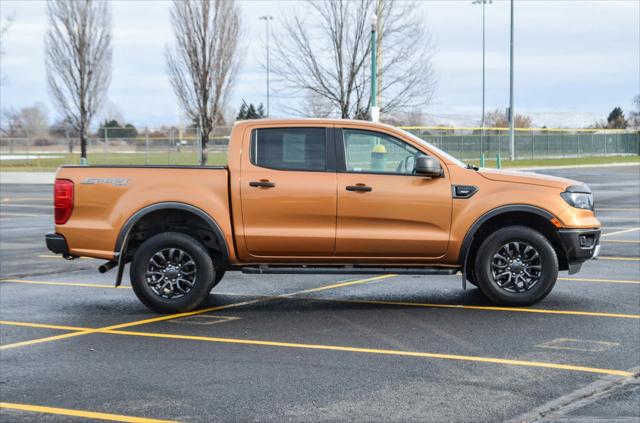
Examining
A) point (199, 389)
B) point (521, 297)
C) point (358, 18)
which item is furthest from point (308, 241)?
point (358, 18)

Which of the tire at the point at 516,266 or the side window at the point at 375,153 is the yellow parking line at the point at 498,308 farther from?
the side window at the point at 375,153

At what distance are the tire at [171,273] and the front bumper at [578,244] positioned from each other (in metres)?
3.48

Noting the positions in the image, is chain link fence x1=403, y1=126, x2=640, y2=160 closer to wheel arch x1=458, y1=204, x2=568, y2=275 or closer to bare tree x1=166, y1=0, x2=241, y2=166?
bare tree x1=166, y1=0, x2=241, y2=166

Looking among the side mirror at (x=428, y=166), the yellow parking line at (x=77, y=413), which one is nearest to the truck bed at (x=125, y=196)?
the side mirror at (x=428, y=166)

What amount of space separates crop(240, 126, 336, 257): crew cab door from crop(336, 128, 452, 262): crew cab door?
0.12 metres

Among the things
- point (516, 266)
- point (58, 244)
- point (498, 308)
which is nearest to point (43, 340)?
point (58, 244)

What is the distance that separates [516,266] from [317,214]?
6.68 feet

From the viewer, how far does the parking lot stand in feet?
18.7

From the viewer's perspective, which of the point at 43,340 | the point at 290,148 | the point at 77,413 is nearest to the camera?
the point at 77,413

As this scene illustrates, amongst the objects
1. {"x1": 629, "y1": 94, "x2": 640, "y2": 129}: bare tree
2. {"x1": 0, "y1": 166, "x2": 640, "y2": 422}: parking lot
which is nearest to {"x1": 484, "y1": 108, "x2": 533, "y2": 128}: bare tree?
{"x1": 629, "y1": 94, "x2": 640, "y2": 129}: bare tree

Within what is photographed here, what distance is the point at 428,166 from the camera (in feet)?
28.4

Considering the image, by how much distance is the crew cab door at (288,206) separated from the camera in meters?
8.80

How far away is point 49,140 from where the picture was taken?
168 ft

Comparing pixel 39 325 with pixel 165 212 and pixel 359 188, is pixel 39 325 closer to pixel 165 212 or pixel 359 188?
pixel 165 212
